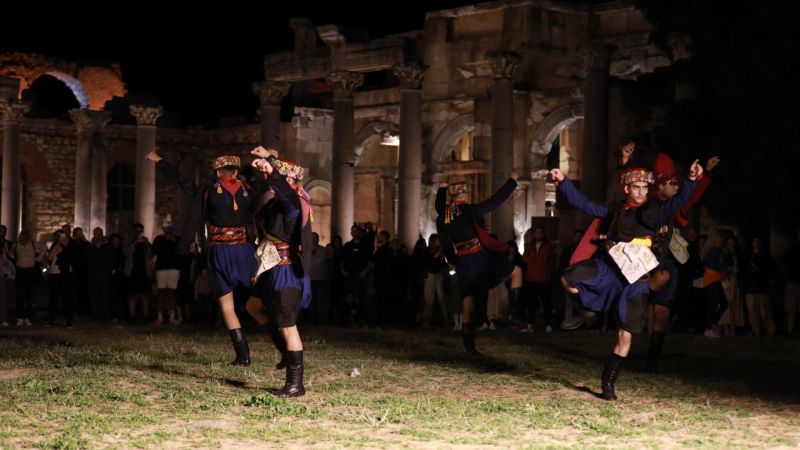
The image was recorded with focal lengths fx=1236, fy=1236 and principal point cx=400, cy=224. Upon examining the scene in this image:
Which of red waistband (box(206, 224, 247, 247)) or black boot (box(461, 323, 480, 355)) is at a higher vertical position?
red waistband (box(206, 224, 247, 247))

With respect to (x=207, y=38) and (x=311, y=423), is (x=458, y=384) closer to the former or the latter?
(x=311, y=423)

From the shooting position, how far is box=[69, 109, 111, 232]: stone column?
36875 mm

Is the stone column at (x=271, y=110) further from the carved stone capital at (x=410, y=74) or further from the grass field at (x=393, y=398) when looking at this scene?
the grass field at (x=393, y=398)

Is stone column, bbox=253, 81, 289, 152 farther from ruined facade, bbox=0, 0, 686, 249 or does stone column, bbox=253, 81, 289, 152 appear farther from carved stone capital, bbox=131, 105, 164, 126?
carved stone capital, bbox=131, 105, 164, 126

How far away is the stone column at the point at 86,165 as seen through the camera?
3688 cm

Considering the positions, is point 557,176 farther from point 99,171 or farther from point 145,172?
point 99,171

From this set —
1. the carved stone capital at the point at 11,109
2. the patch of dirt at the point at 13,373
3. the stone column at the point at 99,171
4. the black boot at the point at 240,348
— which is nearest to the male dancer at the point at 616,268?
the black boot at the point at 240,348

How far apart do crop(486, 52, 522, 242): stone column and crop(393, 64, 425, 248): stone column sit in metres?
2.56

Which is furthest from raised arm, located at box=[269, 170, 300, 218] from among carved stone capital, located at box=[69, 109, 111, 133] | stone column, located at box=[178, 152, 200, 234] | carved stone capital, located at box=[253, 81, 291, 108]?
stone column, located at box=[178, 152, 200, 234]

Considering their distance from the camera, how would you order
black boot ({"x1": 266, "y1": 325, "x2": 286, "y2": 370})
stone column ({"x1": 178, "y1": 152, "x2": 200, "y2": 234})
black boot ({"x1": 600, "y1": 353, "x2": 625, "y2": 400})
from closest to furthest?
black boot ({"x1": 600, "y1": 353, "x2": 625, "y2": 400})
black boot ({"x1": 266, "y1": 325, "x2": 286, "y2": 370})
stone column ({"x1": 178, "y1": 152, "x2": 200, "y2": 234})

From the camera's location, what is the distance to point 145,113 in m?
35.0

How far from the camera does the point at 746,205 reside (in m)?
21.4

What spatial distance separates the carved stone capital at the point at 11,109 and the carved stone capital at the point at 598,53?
55.7 feet

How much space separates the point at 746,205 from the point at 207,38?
123 feet
